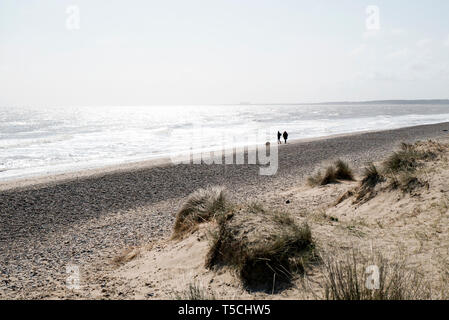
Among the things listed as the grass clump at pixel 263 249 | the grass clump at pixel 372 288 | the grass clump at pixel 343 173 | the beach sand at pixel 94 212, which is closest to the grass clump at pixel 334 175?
the grass clump at pixel 343 173

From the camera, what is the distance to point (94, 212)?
1165 centimetres

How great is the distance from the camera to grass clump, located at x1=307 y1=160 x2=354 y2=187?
12.1m

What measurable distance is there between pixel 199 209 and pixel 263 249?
337 centimetres

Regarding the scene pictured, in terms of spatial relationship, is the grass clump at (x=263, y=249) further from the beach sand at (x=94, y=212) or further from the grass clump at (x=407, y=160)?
the grass clump at (x=407, y=160)

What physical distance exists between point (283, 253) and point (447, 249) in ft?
7.70

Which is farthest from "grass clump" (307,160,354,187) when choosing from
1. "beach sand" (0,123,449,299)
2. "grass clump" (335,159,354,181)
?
"beach sand" (0,123,449,299)

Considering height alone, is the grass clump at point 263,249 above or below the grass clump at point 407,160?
below

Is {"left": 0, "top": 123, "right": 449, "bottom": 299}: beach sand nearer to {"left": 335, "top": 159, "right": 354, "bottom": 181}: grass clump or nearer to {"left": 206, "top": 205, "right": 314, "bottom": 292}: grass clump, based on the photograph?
{"left": 206, "top": 205, "right": 314, "bottom": 292}: grass clump

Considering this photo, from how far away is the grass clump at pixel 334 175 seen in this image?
39.5 feet

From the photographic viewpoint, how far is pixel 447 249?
14.9 ft

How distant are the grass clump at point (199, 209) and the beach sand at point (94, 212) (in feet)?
3.81
